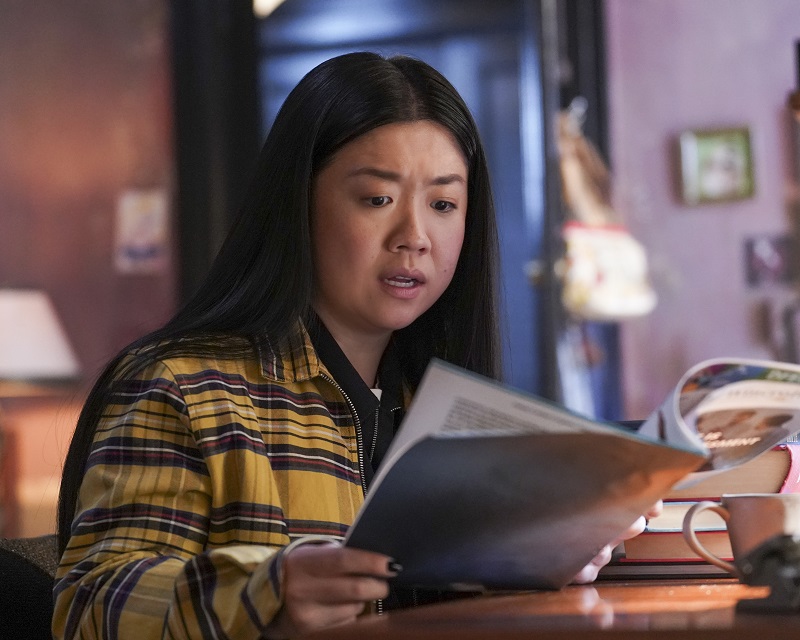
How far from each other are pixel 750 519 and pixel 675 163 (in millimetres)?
4100

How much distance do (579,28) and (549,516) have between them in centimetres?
451

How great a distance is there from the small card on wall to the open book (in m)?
3.08

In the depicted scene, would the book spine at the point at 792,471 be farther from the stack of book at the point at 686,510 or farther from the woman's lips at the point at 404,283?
the woman's lips at the point at 404,283

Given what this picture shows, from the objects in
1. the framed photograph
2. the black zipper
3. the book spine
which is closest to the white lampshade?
the black zipper

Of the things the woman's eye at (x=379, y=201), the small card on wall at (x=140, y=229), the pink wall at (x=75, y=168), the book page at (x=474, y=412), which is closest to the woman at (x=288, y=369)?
the woman's eye at (x=379, y=201)

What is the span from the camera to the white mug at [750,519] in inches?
38.4

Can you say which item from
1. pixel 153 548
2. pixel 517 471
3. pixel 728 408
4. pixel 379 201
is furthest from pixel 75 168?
pixel 517 471

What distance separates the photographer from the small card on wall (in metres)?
3.89

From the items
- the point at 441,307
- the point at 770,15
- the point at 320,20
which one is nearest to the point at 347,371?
the point at 441,307

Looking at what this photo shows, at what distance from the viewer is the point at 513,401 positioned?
791 millimetres

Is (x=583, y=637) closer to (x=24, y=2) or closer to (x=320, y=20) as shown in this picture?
(x=24, y=2)

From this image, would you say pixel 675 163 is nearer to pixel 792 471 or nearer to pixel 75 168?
pixel 75 168

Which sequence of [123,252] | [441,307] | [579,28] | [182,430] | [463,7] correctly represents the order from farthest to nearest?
[579,28] → [463,7] → [123,252] → [441,307] → [182,430]

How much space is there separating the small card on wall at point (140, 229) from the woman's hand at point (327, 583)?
3.19m
